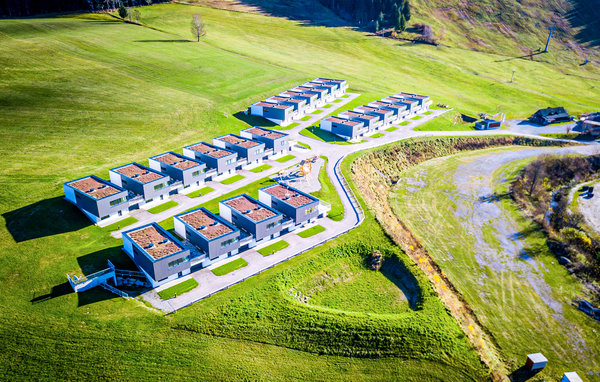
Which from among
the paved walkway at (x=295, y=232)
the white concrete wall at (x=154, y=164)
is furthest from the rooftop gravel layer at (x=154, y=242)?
the white concrete wall at (x=154, y=164)

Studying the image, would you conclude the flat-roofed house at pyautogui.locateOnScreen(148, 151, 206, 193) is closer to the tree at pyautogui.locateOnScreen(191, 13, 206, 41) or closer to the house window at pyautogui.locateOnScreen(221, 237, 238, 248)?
the house window at pyautogui.locateOnScreen(221, 237, 238, 248)

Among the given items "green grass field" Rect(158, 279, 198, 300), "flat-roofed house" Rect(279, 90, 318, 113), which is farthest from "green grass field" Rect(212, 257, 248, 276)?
"flat-roofed house" Rect(279, 90, 318, 113)

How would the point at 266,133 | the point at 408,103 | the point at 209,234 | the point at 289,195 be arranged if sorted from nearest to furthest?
the point at 209,234 → the point at 289,195 → the point at 266,133 → the point at 408,103

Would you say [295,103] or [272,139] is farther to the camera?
[295,103]

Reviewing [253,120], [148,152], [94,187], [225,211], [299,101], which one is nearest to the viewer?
[225,211]

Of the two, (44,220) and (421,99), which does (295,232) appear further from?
(421,99)

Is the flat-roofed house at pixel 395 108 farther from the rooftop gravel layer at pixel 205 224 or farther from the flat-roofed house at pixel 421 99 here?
the rooftop gravel layer at pixel 205 224

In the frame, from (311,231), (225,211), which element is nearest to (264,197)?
(225,211)
